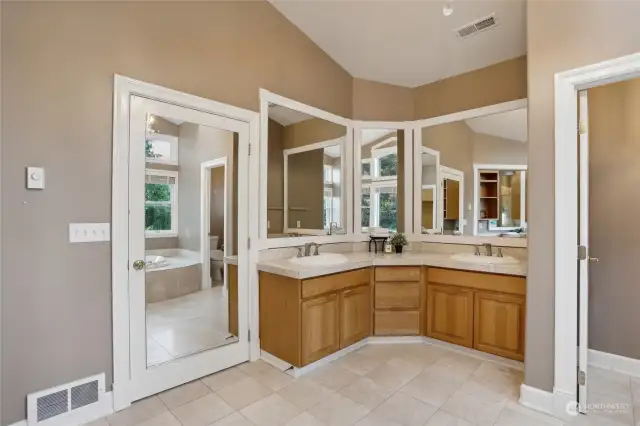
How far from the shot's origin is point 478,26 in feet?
9.35

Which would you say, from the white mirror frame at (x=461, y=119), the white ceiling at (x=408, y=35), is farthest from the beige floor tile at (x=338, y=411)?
the white ceiling at (x=408, y=35)

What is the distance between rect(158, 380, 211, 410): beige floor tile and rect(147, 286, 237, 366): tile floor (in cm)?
22

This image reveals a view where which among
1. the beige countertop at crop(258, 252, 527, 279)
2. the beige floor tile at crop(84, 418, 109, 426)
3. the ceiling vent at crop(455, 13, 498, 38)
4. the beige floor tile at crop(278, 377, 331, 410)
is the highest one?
the ceiling vent at crop(455, 13, 498, 38)

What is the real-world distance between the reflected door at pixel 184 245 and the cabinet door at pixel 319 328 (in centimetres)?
58

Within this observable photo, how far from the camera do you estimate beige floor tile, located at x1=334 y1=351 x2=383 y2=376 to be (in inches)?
106

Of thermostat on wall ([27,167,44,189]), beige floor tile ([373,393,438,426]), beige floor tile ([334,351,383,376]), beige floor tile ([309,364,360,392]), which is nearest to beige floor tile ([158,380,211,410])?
beige floor tile ([309,364,360,392])

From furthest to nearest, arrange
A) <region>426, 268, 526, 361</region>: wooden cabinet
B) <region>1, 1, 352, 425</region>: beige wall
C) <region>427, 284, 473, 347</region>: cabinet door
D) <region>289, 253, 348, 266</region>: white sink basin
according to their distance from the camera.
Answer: <region>427, 284, 473, 347</region>: cabinet door → <region>289, 253, 348, 266</region>: white sink basin → <region>426, 268, 526, 361</region>: wooden cabinet → <region>1, 1, 352, 425</region>: beige wall

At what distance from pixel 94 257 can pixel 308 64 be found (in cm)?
256

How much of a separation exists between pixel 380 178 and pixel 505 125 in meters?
1.34

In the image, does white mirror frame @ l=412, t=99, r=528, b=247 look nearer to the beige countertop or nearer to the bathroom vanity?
the beige countertop

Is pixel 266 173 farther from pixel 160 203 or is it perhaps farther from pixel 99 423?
pixel 99 423

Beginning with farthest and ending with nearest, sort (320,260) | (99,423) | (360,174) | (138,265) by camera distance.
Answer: (360,174)
(320,260)
(138,265)
(99,423)

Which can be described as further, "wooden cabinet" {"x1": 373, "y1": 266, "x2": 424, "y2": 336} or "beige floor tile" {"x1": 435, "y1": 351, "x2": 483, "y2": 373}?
"wooden cabinet" {"x1": 373, "y1": 266, "x2": 424, "y2": 336}

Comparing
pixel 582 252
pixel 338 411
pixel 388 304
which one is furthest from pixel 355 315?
pixel 582 252
